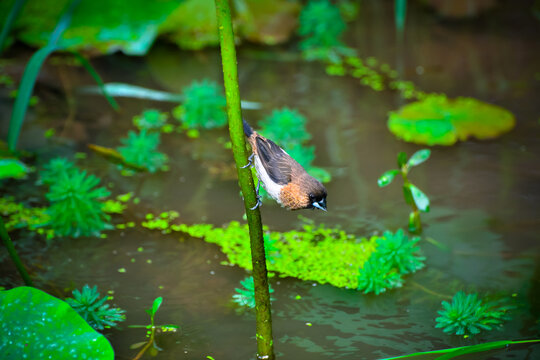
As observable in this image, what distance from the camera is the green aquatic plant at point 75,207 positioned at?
10.0ft

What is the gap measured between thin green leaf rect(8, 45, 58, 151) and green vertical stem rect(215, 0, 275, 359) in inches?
47.1

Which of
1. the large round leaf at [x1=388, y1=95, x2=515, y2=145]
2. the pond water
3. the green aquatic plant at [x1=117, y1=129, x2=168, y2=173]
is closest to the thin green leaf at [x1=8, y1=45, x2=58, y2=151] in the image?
the pond water

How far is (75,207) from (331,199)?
1.44m

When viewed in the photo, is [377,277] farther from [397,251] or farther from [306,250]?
[306,250]

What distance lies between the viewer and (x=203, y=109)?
4.39 m

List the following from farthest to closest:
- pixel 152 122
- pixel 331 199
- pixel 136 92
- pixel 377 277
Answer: pixel 136 92 < pixel 152 122 < pixel 331 199 < pixel 377 277

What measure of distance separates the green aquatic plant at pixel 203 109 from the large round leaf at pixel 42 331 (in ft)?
8.12

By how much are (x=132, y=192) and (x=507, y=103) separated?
2926mm

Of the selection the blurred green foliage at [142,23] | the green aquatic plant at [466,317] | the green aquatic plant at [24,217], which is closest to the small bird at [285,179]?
the green aquatic plant at [466,317]

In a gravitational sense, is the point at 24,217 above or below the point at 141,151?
below

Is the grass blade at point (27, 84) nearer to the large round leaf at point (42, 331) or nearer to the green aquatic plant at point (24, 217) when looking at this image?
the green aquatic plant at point (24, 217)

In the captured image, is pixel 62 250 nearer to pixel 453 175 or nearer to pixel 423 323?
pixel 423 323

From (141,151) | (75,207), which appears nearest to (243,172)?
(75,207)

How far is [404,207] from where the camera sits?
11.4 feet
